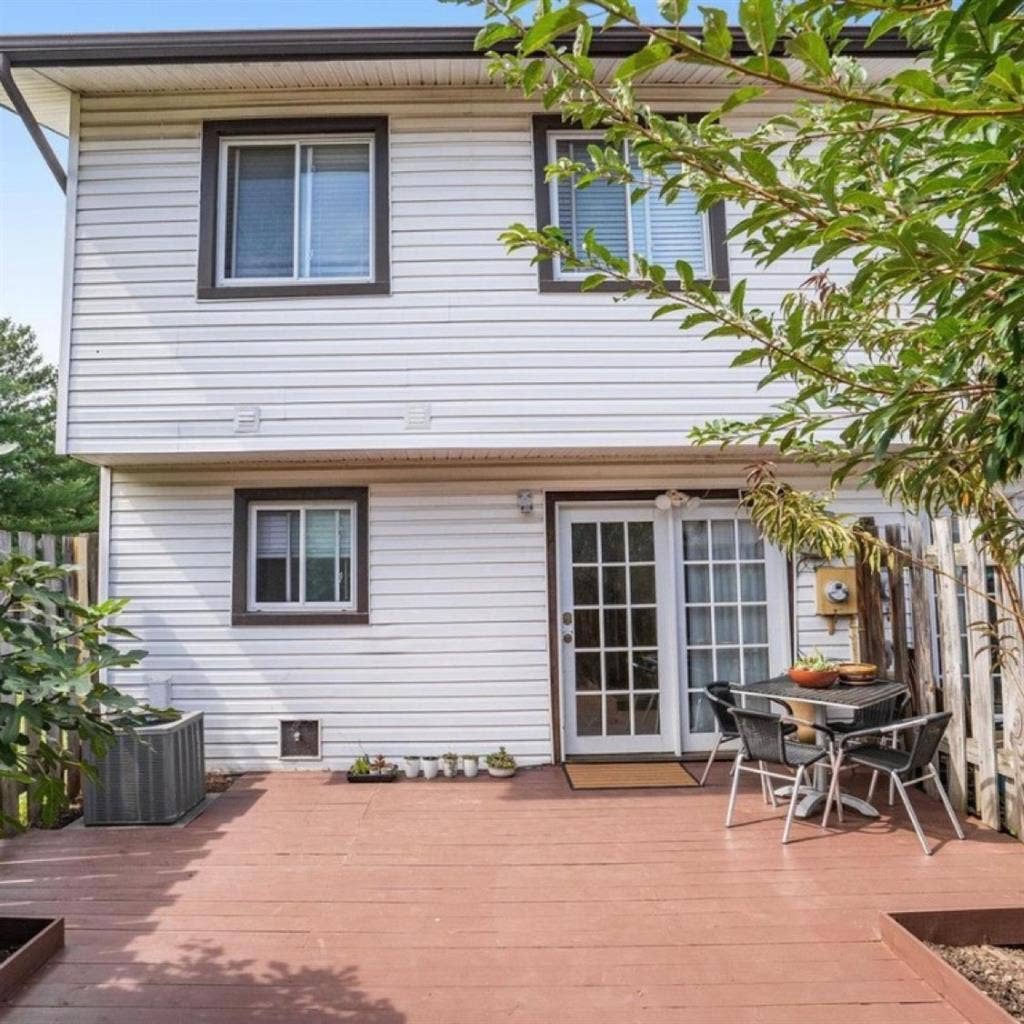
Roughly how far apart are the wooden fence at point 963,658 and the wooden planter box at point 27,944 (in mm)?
4252

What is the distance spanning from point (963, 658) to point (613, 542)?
2449 mm

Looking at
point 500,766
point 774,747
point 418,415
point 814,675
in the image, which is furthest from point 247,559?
point 814,675

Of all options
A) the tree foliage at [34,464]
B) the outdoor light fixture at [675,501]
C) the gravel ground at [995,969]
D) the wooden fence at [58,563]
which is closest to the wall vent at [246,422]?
the wooden fence at [58,563]

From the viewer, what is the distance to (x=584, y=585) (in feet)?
19.2

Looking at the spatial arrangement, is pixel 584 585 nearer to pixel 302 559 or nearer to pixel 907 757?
pixel 302 559

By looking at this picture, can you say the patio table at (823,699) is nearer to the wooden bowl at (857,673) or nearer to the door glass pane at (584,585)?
the wooden bowl at (857,673)

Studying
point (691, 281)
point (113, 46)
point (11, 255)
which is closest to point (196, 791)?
point (691, 281)

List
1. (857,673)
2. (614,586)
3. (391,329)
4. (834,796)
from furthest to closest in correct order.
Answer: (614,586) → (391,329) → (857,673) → (834,796)

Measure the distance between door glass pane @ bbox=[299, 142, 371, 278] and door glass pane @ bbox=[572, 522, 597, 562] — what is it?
249 centimetres

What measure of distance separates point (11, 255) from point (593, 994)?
11553 millimetres

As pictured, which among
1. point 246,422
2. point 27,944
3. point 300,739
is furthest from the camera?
point 300,739

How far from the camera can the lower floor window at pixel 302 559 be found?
578 centimetres

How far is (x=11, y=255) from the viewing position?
10.1 meters

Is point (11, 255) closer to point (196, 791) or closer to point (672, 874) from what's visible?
point (196, 791)
